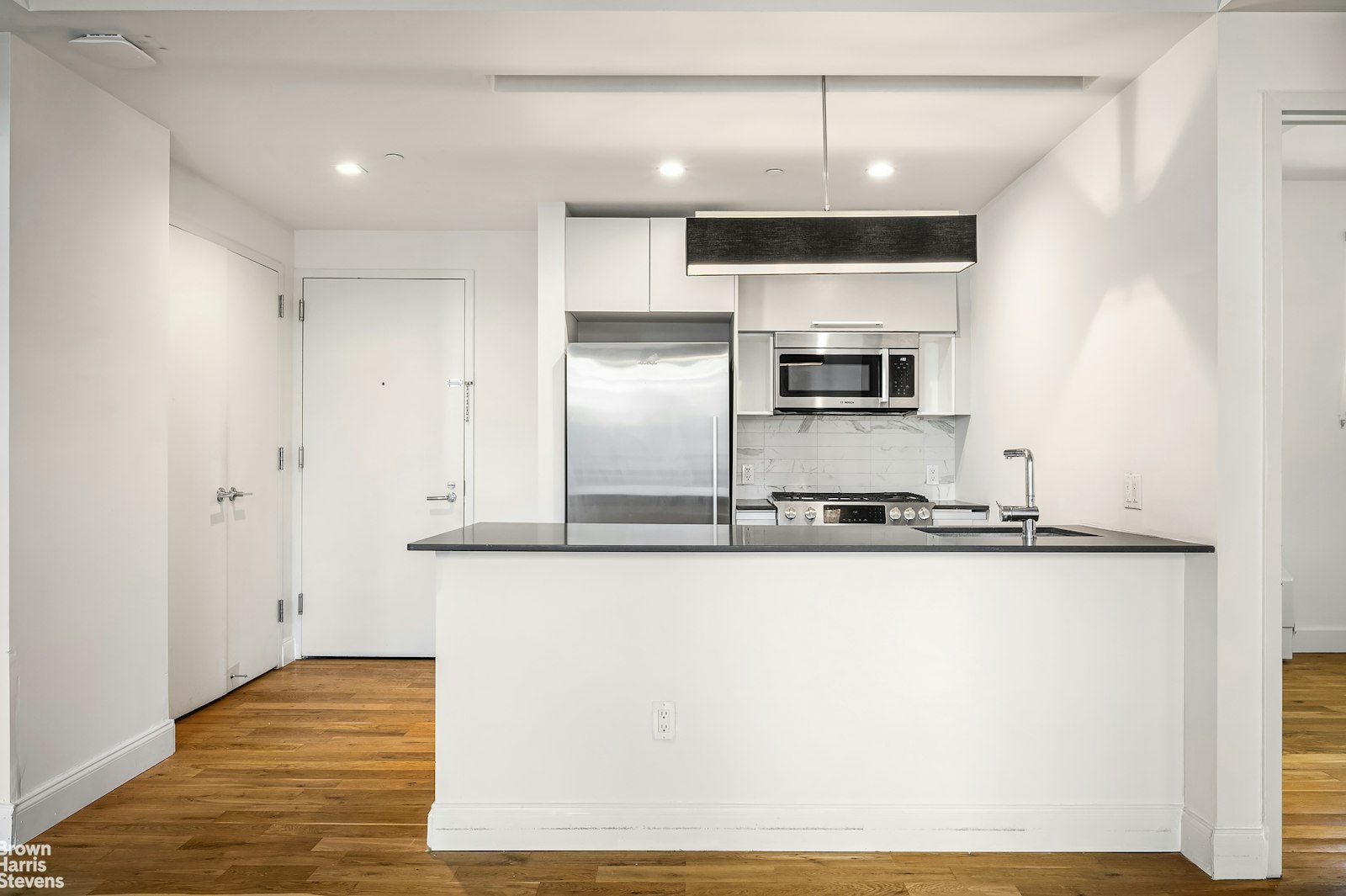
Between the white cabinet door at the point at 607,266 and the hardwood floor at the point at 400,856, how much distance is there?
2182 mm

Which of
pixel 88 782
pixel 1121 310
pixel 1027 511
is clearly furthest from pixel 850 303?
pixel 88 782

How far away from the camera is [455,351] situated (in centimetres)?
479

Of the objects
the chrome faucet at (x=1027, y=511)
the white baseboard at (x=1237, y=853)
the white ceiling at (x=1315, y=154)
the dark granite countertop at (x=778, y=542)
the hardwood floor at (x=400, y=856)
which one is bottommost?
the hardwood floor at (x=400, y=856)

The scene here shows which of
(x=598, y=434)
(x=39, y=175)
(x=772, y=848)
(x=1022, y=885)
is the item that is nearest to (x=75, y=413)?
(x=39, y=175)

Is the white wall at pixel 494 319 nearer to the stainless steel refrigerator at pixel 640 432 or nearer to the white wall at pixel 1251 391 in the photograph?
the stainless steel refrigerator at pixel 640 432

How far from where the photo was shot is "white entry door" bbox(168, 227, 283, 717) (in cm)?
368

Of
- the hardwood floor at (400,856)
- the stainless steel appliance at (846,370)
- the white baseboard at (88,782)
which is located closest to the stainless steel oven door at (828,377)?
the stainless steel appliance at (846,370)

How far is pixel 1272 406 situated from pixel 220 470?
4.21 m

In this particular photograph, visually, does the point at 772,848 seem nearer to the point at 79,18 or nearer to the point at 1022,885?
the point at 1022,885

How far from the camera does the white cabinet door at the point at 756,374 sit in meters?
4.56

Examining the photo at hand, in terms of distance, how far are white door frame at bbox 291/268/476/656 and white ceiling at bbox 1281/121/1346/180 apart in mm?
3933

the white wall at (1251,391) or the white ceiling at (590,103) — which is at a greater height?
the white ceiling at (590,103)

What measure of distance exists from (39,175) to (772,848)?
3043 mm

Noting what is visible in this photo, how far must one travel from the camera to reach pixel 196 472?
3.82m
